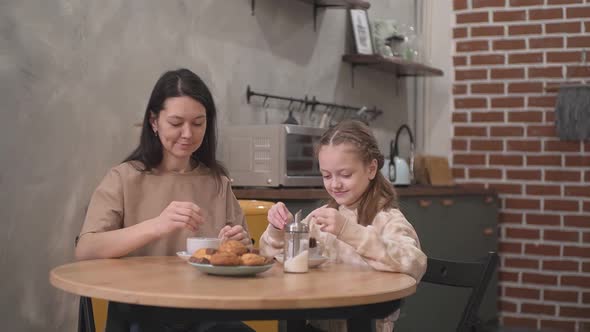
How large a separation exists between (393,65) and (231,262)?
3152 mm

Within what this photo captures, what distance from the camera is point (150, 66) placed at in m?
3.08

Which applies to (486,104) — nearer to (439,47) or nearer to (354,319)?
(439,47)

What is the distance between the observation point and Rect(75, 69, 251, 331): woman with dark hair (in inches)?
81.6

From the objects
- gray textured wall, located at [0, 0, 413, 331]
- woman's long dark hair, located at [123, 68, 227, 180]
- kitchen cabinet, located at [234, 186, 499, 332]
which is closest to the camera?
woman's long dark hair, located at [123, 68, 227, 180]

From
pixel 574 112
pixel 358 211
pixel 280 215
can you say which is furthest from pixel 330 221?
pixel 574 112

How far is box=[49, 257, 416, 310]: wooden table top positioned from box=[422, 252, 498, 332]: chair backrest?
0.90ft

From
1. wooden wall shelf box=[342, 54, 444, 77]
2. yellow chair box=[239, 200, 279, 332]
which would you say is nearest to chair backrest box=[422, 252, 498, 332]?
yellow chair box=[239, 200, 279, 332]

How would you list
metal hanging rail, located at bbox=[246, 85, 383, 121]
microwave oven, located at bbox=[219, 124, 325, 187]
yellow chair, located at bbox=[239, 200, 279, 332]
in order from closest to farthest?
yellow chair, located at bbox=[239, 200, 279, 332]
microwave oven, located at bbox=[219, 124, 325, 187]
metal hanging rail, located at bbox=[246, 85, 383, 121]

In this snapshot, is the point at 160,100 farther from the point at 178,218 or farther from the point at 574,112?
the point at 574,112

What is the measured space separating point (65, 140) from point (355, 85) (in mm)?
2369

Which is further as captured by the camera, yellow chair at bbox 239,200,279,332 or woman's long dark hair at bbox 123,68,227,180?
yellow chair at bbox 239,200,279,332

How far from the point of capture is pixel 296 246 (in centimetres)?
183

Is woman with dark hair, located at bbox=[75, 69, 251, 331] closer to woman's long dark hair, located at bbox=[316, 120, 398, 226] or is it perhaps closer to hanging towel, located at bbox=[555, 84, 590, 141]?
woman's long dark hair, located at bbox=[316, 120, 398, 226]

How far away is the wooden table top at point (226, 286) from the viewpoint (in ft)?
4.64
